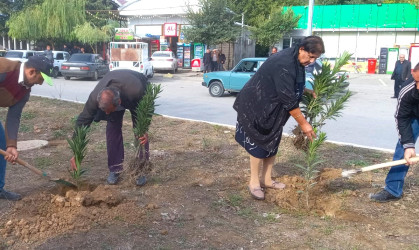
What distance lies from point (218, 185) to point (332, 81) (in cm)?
Answer: 192

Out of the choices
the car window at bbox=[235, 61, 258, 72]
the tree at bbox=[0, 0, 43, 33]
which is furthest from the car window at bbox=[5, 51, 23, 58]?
the tree at bbox=[0, 0, 43, 33]

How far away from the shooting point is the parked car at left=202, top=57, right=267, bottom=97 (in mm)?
14625

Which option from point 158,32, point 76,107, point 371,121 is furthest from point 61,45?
point 371,121

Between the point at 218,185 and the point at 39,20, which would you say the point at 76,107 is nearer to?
the point at 218,185

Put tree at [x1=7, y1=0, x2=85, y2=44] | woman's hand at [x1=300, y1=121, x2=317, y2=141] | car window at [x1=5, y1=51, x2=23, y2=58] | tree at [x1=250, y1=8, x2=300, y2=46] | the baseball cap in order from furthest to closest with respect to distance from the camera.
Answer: tree at [x1=250, y1=8, x2=300, y2=46]
tree at [x1=7, y1=0, x2=85, y2=44]
car window at [x1=5, y1=51, x2=23, y2=58]
woman's hand at [x1=300, y1=121, x2=317, y2=141]
the baseball cap

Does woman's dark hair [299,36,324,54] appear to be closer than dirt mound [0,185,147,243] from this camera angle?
No

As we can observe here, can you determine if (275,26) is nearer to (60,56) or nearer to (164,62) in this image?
(164,62)

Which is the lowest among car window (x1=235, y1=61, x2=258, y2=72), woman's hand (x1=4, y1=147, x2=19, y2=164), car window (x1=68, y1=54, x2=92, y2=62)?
woman's hand (x1=4, y1=147, x2=19, y2=164)

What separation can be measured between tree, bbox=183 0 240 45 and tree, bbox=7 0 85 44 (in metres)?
10.5

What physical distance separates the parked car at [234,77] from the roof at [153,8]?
17618mm

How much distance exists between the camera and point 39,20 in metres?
31.2

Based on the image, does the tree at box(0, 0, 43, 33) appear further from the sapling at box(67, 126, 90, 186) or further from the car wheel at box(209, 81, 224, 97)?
the sapling at box(67, 126, 90, 186)

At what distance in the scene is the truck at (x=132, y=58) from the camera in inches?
861

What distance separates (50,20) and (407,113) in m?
31.4
